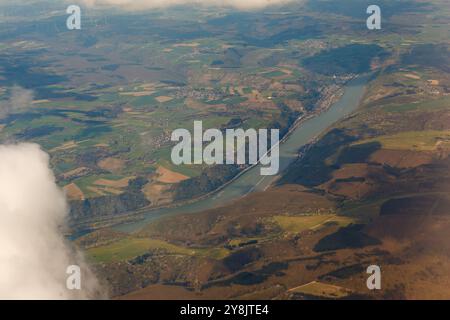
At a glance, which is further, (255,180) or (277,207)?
(255,180)

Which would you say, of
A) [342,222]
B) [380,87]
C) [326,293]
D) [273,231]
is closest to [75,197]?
[273,231]

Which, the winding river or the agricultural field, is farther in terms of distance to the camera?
the winding river

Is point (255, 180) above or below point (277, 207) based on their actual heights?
above

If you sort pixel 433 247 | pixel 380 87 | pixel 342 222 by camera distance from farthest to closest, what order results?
pixel 380 87, pixel 342 222, pixel 433 247

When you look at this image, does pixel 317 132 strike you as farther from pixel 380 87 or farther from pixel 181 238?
pixel 181 238

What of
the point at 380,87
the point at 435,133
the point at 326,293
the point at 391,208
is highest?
the point at 380,87

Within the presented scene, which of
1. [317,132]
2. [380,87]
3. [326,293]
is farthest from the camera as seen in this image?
[380,87]

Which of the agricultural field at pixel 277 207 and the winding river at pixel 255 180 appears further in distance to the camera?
the winding river at pixel 255 180

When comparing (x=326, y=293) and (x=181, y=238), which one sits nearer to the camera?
(x=326, y=293)
